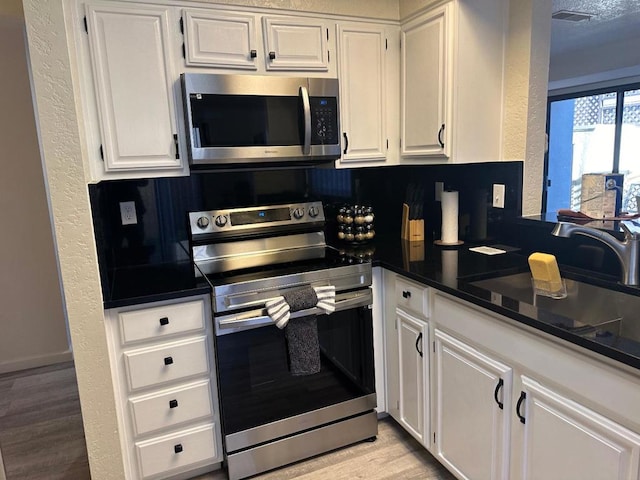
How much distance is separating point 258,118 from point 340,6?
2.48 feet

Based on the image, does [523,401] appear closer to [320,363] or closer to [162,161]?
[320,363]

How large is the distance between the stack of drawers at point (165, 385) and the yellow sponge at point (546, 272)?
1.36 m

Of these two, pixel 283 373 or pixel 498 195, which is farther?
pixel 498 195

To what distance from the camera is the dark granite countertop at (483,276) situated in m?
1.14

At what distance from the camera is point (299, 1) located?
2.17m

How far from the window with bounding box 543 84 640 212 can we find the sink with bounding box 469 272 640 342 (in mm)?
3490

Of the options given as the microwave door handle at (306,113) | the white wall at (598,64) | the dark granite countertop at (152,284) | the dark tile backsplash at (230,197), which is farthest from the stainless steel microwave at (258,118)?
the white wall at (598,64)

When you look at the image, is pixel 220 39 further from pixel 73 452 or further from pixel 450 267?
pixel 73 452

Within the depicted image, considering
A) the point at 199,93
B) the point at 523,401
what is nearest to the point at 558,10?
the point at 199,93

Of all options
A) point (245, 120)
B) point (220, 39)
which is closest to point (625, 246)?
point (245, 120)

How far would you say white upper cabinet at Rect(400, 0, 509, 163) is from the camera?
2.04m

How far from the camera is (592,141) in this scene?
19.1 feet

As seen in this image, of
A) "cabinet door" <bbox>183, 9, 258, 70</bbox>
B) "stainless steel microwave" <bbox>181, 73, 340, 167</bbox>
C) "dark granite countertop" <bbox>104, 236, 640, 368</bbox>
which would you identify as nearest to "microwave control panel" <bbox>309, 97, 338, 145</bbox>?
"stainless steel microwave" <bbox>181, 73, 340, 167</bbox>

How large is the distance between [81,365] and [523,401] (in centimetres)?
159
